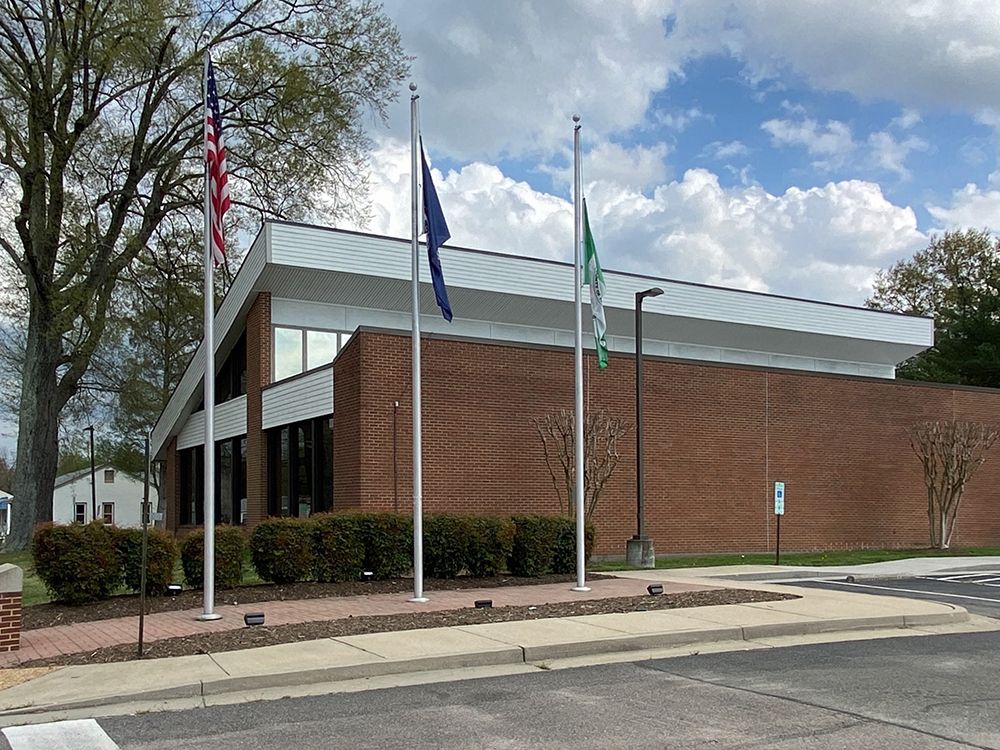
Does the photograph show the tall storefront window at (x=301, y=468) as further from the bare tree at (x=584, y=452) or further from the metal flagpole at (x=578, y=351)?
the metal flagpole at (x=578, y=351)

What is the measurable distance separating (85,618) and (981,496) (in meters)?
27.3

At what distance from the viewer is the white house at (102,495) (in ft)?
280

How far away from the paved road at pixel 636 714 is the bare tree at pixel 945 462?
19907mm

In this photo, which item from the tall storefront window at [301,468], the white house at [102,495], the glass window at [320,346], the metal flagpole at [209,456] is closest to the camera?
the metal flagpole at [209,456]

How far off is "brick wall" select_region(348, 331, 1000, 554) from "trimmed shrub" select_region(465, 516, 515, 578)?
4664mm

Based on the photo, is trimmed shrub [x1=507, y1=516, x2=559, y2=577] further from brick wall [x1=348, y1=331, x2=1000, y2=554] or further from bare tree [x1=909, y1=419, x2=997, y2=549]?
bare tree [x1=909, y1=419, x2=997, y2=549]

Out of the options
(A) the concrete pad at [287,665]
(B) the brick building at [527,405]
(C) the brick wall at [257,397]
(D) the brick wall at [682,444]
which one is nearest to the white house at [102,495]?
(B) the brick building at [527,405]

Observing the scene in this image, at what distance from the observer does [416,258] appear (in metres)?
14.3

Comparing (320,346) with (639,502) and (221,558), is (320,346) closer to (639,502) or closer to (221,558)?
(639,502)

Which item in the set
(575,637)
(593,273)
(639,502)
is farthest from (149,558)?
(639,502)

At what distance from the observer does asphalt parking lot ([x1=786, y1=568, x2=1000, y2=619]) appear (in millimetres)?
15445

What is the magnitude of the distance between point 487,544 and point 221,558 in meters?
4.45

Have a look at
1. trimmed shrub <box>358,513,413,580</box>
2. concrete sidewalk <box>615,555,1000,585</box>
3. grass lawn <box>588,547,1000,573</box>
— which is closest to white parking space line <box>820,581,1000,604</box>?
concrete sidewalk <box>615,555,1000,585</box>

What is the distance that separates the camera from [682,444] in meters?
25.3
